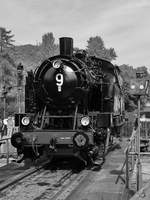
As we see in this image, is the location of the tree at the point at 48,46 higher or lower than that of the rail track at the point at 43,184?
higher

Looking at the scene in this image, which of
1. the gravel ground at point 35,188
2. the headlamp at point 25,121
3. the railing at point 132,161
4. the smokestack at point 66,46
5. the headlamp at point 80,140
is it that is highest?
the smokestack at point 66,46

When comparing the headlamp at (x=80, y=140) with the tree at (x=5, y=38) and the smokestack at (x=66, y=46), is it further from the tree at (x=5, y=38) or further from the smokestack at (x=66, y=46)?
the tree at (x=5, y=38)

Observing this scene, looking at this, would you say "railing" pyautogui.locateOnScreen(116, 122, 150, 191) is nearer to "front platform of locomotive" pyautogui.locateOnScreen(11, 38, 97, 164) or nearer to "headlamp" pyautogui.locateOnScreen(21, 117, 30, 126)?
"front platform of locomotive" pyautogui.locateOnScreen(11, 38, 97, 164)

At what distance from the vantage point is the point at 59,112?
474 inches

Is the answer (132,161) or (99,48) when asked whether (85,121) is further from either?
(99,48)

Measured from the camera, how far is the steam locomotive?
10888 millimetres

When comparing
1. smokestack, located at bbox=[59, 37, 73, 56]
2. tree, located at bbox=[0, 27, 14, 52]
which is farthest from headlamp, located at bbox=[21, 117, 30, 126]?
tree, located at bbox=[0, 27, 14, 52]

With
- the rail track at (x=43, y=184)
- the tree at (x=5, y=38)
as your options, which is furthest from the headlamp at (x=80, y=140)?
the tree at (x=5, y=38)

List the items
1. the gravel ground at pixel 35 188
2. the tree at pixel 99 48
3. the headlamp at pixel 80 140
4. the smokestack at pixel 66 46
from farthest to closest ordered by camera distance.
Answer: the tree at pixel 99 48, the smokestack at pixel 66 46, the headlamp at pixel 80 140, the gravel ground at pixel 35 188

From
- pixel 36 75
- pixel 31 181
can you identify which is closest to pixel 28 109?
pixel 36 75

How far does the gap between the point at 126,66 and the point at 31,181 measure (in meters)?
115

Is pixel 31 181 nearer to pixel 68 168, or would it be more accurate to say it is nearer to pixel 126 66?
pixel 68 168

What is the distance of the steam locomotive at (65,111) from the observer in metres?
10.9

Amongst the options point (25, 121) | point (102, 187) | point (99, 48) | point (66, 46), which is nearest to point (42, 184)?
point (102, 187)
